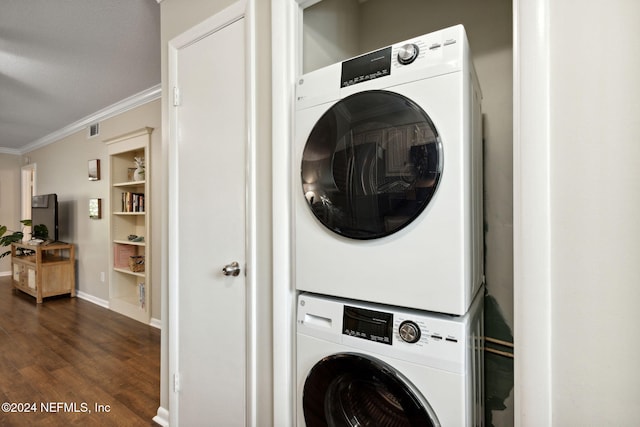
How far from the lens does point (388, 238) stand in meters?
0.93

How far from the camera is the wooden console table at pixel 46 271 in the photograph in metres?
4.30

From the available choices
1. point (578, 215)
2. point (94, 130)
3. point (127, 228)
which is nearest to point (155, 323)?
point (127, 228)

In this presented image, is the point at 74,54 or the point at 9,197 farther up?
the point at 74,54

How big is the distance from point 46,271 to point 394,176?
543cm

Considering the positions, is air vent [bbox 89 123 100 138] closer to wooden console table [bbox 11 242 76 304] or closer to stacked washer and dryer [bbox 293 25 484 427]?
wooden console table [bbox 11 242 76 304]

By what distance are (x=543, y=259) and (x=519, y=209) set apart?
0.14m

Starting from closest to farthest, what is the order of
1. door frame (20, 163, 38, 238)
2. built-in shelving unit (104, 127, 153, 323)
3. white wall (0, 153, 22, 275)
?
built-in shelving unit (104, 127, 153, 323), white wall (0, 153, 22, 275), door frame (20, 163, 38, 238)

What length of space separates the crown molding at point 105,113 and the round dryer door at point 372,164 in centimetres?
298

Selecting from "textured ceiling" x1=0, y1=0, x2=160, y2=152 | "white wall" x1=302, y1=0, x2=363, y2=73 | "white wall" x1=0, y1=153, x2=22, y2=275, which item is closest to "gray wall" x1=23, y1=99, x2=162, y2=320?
"textured ceiling" x1=0, y1=0, x2=160, y2=152

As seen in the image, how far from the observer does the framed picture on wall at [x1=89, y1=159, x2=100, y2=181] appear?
4.14m

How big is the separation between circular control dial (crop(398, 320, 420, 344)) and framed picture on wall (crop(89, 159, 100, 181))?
4.62 m

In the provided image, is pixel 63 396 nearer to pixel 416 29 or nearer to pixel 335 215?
pixel 335 215

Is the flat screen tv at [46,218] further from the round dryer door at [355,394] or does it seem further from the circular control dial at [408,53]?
the circular control dial at [408,53]

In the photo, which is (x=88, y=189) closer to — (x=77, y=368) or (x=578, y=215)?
(x=77, y=368)
